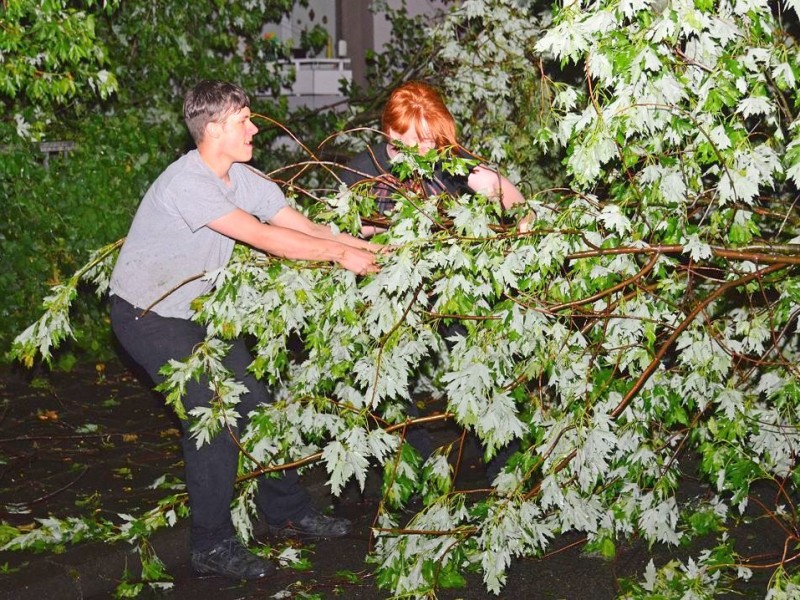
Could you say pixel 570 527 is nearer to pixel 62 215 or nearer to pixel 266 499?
pixel 266 499

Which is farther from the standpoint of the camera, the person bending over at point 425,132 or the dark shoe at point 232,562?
the person bending over at point 425,132

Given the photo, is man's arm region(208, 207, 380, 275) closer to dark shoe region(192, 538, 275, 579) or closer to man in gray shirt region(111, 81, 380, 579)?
man in gray shirt region(111, 81, 380, 579)

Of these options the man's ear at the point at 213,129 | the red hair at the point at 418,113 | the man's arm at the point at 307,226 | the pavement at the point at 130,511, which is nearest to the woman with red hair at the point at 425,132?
the red hair at the point at 418,113

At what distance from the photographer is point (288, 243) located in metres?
5.03

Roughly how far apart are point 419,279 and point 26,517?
2.59 metres

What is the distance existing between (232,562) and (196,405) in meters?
0.75

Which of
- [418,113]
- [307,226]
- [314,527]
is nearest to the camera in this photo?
[307,226]

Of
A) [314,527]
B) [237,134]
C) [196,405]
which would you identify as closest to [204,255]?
[237,134]

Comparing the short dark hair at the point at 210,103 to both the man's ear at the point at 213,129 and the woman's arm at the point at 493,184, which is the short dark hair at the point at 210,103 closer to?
the man's ear at the point at 213,129

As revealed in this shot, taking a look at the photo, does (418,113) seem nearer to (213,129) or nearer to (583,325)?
(213,129)

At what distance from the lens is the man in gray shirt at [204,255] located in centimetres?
503

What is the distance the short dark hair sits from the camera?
200 inches

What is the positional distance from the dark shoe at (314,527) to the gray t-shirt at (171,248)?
4.14 feet

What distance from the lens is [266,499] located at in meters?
5.79
